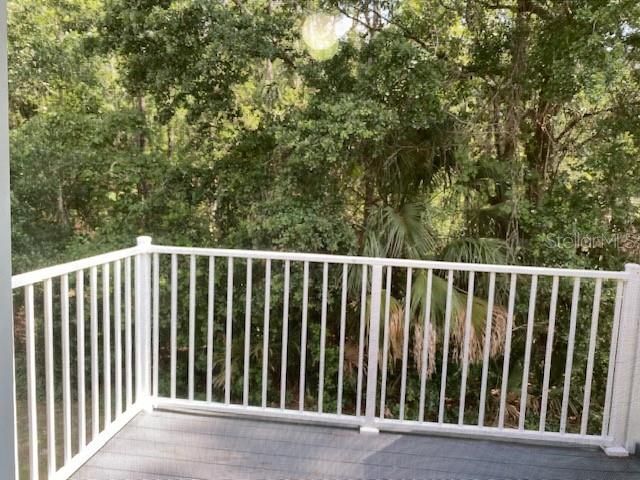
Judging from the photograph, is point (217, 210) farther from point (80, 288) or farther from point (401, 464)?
point (401, 464)

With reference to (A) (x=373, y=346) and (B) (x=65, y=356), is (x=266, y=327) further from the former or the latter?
(B) (x=65, y=356)

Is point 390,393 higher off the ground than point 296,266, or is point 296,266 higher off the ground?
point 296,266

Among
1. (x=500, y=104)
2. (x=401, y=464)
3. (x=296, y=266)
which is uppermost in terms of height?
(x=500, y=104)

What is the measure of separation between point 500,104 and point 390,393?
2.68 meters

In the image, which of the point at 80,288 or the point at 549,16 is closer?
the point at 80,288

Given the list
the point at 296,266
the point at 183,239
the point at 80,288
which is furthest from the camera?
the point at 183,239

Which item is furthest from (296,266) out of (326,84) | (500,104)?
(500,104)

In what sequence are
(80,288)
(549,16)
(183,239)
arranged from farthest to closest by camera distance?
1. (183,239)
2. (549,16)
3. (80,288)

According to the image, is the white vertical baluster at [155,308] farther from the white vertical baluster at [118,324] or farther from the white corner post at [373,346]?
the white corner post at [373,346]

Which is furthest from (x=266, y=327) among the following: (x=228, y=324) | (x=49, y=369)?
(x=49, y=369)

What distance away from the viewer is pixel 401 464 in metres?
2.29

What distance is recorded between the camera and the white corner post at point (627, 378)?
7.61 feet

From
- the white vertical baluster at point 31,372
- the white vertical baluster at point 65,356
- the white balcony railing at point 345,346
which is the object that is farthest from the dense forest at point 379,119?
the white vertical baluster at point 31,372

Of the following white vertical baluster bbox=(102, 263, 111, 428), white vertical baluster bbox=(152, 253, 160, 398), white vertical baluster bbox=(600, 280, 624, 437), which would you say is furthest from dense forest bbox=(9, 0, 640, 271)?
white vertical baluster bbox=(102, 263, 111, 428)
